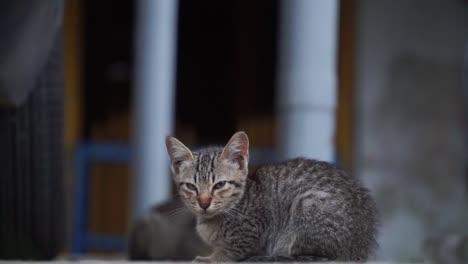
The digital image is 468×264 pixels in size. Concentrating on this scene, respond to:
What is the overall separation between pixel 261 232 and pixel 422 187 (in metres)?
5.77

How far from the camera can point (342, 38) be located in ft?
29.8

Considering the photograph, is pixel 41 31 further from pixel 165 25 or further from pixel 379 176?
pixel 379 176

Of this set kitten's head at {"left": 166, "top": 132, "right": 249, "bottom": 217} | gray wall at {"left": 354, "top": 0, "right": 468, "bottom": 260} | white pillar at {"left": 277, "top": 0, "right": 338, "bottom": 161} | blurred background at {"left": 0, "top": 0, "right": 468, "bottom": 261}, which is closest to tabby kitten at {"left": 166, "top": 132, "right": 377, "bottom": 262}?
kitten's head at {"left": 166, "top": 132, "right": 249, "bottom": 217}

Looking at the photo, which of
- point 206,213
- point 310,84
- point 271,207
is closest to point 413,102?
point 310,84

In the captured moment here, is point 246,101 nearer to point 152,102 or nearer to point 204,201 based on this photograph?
point 152,102

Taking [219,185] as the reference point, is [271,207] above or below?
below

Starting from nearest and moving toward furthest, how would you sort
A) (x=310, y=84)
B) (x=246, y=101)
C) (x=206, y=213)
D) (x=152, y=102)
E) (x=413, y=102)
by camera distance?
(x=206, y=213), (x=310, y=84), (x=152, y=102), (x=413, y=102), (x=246, y=101)

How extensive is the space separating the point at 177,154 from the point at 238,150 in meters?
0.24

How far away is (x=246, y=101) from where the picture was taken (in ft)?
32.3

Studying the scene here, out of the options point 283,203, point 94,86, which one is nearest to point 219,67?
point 94,86

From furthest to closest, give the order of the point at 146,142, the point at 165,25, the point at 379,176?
1. the point at 379,176
2. the point at 165,25
3. the point at 146,142

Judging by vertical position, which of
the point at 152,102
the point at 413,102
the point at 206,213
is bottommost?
A: the point at 206,213

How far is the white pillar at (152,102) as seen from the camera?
654cm

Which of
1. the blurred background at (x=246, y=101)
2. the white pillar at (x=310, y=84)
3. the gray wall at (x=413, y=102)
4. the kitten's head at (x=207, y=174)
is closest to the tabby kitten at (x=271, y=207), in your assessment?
the kitten's head at (x=207, y=174)
